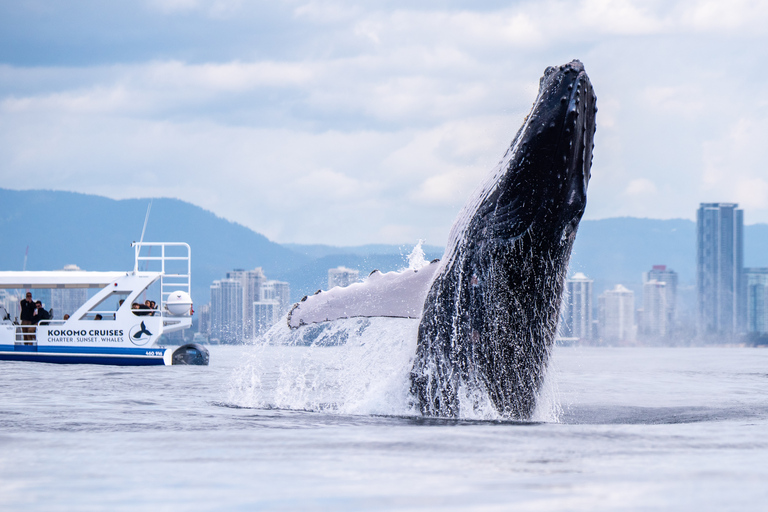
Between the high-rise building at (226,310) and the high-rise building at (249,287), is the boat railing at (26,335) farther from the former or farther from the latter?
the high-rise building at (226,310)

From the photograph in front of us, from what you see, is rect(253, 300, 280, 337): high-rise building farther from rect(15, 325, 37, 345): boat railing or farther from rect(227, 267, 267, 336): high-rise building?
rect(15, 325, 37, 345): boat railing

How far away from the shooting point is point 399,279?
27.1 feet

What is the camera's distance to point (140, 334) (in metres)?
29.6

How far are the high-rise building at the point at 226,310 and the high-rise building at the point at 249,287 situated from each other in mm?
784

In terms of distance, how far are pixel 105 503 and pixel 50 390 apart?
9.75 m

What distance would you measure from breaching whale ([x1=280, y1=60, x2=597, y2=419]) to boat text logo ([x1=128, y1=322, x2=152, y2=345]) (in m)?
22.5

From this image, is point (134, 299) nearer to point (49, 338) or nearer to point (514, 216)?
point (49, 338)

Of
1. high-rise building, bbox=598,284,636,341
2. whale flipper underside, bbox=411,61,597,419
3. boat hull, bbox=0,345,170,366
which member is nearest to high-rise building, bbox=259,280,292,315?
high-rise building, bbox=598,284,636,341

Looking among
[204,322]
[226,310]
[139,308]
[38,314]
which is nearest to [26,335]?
[38,314]

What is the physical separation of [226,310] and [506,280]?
13496cm

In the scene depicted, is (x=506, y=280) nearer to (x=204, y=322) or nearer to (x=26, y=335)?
(x=26, y=335)

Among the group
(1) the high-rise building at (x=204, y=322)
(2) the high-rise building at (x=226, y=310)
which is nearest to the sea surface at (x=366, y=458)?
(1) the high-rise building at (x=204, y=322)

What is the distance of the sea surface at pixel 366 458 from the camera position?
4.21m

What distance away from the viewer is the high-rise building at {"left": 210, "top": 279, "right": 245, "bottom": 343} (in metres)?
134
